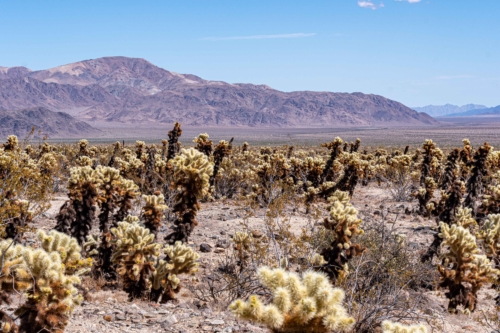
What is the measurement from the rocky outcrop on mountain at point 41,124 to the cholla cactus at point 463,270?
10046cm

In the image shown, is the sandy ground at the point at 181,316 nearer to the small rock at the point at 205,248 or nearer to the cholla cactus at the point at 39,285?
the small rock at the point at 205,248

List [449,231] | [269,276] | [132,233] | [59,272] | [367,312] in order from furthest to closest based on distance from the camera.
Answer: [449,231], [132,233], [367,312], [59,272], [269,276]

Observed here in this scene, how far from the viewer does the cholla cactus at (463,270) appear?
30.6ft

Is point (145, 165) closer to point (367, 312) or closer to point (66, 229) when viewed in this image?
point (66, 229)

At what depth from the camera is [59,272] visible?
4840 millimetres

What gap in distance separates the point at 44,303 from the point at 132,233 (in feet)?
10.7

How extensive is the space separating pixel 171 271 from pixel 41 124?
356 feet

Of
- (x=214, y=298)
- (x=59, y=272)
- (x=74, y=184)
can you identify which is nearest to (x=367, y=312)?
(x=214, y=298)

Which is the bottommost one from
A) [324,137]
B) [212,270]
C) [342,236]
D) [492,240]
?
[212,270]

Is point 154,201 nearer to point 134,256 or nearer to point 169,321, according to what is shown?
point 134,256

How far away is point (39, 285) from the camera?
473 centimetres

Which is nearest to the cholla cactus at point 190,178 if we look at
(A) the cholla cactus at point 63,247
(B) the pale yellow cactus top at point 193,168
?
(B) the pale yellow cactus top at point 193,168

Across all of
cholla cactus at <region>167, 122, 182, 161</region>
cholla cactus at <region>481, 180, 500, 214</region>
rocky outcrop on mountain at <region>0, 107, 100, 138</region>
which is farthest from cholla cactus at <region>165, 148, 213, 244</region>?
rocky outcrop on mountain at <region>0, 107, 100, 138</region>

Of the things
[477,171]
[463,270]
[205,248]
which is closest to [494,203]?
[477,171]
